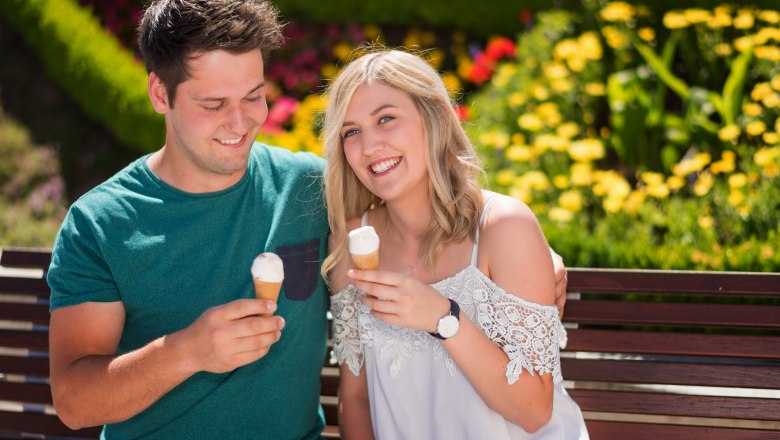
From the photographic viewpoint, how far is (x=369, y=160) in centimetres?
269

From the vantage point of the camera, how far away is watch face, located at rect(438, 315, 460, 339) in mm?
2391

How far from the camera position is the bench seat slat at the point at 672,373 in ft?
9.31

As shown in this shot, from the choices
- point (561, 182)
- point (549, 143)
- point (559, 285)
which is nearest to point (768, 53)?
point (549, 143)

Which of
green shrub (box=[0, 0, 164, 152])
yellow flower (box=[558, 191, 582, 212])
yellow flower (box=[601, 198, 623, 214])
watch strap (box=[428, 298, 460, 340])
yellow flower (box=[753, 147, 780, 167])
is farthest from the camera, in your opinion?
green shrub (box=[0, 0, 164, 152])

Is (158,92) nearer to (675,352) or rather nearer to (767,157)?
(675,352)

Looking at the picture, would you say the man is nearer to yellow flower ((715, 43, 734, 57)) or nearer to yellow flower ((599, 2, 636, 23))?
yellow flower ((715, 43, 734, 57))

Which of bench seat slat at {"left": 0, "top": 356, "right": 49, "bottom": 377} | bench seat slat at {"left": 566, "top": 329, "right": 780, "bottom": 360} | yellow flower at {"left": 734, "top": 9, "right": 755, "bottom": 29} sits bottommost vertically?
bench seat slat at {"left": 0, "top": 356, "right": 49, "bottom": 377}

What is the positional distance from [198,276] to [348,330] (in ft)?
1.71

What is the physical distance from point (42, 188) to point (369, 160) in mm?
6130

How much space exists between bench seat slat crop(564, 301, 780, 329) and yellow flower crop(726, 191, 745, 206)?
1.46m

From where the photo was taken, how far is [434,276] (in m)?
2.78

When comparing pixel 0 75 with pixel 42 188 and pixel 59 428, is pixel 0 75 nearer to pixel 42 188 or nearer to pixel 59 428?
pixel 42 188

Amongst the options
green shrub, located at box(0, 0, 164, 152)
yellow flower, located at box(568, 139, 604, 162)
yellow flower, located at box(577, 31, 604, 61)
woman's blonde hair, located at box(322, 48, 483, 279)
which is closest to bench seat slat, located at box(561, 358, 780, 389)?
woman's blonde hair, located at box(322, 48, 483, 279)

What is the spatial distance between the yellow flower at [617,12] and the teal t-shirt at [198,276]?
12.5 ft
